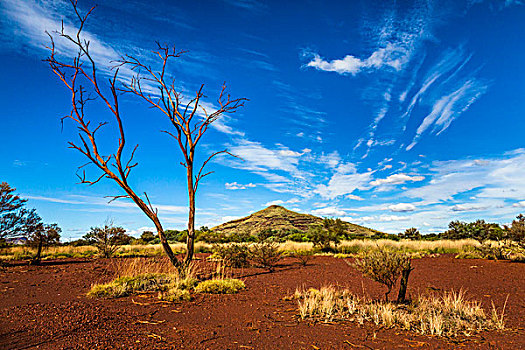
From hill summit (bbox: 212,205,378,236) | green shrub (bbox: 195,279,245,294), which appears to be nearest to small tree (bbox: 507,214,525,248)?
green shrub (bbox: 195,279,245,294)

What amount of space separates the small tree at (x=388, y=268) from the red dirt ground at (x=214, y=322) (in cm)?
157

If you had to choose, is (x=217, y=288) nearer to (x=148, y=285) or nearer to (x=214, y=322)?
(x=148, y=285)

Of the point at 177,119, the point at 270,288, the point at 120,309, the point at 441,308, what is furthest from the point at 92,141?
the point at 441,308

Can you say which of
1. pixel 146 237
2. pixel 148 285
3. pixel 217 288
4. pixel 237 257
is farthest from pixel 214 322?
pixel 146 237

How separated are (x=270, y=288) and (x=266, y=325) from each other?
3677mm

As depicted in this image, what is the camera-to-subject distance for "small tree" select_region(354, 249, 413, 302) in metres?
6.93

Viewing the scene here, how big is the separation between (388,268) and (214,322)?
3956 millimetres

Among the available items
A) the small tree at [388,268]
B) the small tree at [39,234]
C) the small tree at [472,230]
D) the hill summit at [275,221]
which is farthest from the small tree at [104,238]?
the hill summit at [275,221]

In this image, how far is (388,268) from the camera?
6965 mm

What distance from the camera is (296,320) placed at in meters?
6.01

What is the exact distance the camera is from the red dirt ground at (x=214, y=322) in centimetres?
482

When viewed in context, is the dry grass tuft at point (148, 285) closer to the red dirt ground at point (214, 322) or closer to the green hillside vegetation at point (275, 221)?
the red dirt ground at point (214, 322)

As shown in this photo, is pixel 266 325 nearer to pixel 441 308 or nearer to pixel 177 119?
pixel 441 308

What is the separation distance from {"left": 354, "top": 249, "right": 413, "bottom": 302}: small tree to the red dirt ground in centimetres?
157
